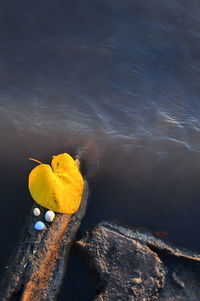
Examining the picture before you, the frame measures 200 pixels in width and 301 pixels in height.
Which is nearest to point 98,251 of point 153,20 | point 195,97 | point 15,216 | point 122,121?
point 15,216

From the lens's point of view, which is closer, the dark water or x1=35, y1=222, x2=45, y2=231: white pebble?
x1=35, y1=222, x2=45, y2=231: white pebble

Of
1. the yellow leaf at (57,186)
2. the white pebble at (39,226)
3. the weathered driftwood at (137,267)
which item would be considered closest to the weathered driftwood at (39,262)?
the white pebble at (39,226)

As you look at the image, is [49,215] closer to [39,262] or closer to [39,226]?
[39,226]

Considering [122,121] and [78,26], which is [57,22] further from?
[122,121]

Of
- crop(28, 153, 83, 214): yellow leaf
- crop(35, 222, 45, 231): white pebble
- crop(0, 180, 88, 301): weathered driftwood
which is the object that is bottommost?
crop(0, 180, 88, 301): weathered driftwood

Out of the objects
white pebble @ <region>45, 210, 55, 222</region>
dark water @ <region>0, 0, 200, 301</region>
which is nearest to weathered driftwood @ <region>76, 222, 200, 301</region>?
dark water @ <region>0, 0, 200, 301</region>

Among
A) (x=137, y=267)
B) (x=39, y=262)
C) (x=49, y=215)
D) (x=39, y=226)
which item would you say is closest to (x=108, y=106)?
(x=49, y=215)

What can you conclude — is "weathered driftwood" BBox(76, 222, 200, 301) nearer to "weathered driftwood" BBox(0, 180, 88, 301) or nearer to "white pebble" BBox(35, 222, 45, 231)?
"weathered driftwood" BBox(0, 180, 88, 301)
